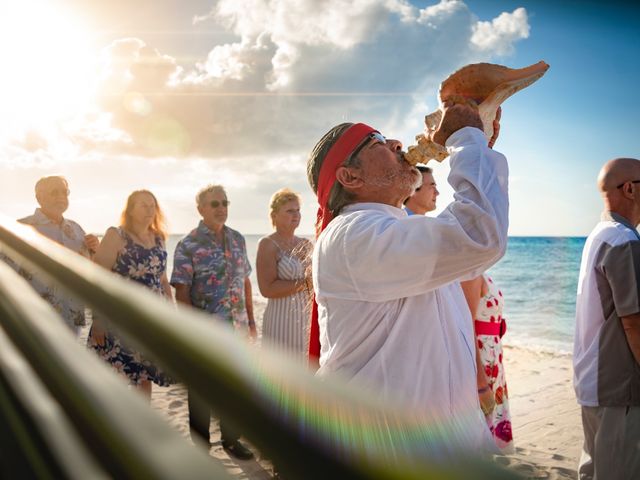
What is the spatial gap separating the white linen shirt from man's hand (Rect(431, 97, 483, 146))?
0.29 ft

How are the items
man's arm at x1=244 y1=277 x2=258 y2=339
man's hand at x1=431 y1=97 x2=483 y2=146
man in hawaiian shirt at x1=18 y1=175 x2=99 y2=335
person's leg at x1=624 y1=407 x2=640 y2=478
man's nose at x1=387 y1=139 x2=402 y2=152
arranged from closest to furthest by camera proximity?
man's hand at x1=431 y1=97 x2=483 y2=146
man's nose at x1=387 y1=139 x2=402 y2=152
person's leg at x1=624 y1=407 x2=640 y2=478
man in hawaiian shirt at x1=18 y1=175 x2=99 y2=335
man's arm at x1=244 y1=277 x2=258 y2=339

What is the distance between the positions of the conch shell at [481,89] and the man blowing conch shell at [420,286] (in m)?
0.08

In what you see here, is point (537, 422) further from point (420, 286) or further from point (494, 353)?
point (420, 286)

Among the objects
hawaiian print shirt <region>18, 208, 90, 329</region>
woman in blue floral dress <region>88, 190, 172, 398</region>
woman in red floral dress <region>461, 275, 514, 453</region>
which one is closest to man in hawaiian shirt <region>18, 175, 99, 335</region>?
hawaiian print shirt <region>18, 208, 90, 329</region>

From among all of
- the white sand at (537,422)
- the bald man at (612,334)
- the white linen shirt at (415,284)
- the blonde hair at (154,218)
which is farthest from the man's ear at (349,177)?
the blonde hair at (154,218)

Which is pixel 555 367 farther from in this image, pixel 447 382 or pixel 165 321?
pixel 165 321

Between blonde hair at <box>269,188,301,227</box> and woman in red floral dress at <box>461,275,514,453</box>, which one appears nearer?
woman in red floral dress at <box>461,275,514,453</box>

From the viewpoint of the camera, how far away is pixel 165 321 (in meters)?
0.50

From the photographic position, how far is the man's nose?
6.62ft

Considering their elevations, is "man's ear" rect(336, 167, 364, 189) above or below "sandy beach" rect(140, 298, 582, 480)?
above

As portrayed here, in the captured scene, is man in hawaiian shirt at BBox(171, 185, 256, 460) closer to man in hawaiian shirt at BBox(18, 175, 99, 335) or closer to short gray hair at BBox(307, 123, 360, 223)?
man in hawaiian shirt at BBox(18, 175, 99, 335)

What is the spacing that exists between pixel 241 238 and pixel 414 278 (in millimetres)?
3544

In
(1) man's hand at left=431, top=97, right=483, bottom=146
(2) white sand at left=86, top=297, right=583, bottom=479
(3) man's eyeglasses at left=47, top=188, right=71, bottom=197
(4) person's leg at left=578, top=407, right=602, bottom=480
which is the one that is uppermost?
(3) man's eyeglasses at left=47, top=188, right=71, bottom=197

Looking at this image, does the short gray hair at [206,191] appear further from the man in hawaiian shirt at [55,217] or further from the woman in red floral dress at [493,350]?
the woman in red floral dress at [493,350]
